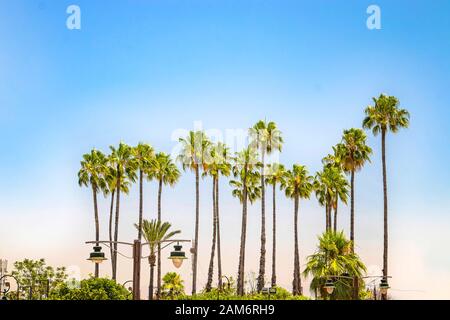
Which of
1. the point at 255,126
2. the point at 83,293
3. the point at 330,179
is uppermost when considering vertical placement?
the point at 255,126

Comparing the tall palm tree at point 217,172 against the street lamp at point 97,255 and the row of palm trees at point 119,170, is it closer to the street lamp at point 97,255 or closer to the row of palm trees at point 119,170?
the row of palm trees at point 119,170

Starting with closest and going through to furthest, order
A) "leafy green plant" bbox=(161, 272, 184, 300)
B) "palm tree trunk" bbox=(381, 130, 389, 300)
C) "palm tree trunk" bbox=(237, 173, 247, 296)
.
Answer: "palm tree trunk" bbox=(381, 130, 389, 300) < "palm tree trunk" bbox=(237, 173, 247, 296) < "leafy green plant" bbox=(161, 272, 184, 300)

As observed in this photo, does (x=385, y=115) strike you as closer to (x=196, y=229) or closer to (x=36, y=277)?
(x=196, y=229)

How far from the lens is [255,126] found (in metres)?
98.0

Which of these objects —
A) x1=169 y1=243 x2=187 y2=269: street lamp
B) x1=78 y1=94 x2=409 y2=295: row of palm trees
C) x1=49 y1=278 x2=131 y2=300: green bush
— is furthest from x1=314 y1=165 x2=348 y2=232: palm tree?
x1=169 y1=243 x2=187 y2=269: street lamp

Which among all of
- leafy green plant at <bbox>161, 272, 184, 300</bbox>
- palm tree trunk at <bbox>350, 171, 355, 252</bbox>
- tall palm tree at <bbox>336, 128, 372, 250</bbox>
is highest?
tall palm tree at <bbox>336, 128, 372, 250</bbox>

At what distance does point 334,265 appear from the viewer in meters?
67.5

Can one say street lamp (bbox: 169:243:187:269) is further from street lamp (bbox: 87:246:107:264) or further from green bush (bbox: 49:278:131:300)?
green bush (bbox: 49:278:131:300)

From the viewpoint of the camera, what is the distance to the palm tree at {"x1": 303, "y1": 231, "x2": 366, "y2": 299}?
211 ft

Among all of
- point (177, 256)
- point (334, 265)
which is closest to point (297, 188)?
point (334, 265)
